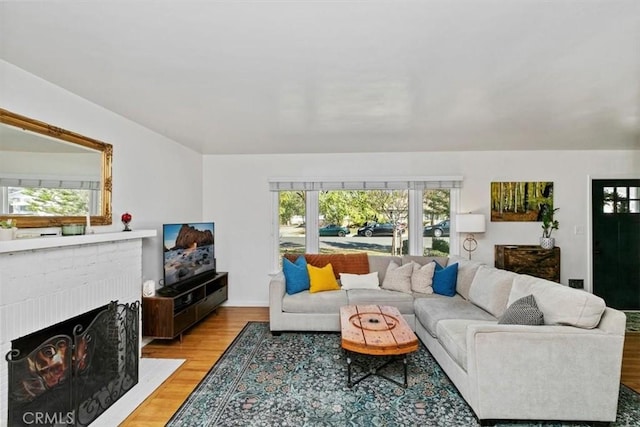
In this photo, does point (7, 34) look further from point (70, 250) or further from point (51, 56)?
point (70, 250)

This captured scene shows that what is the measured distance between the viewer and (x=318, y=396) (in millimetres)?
2414

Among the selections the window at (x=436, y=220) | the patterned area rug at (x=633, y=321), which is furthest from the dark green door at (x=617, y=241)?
the window at (x=436, y=220)

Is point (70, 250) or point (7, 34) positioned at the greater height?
point (7, 34)

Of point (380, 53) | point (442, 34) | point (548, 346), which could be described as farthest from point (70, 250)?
point (548, 346)

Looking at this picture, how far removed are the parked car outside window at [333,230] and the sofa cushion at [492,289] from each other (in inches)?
80.1

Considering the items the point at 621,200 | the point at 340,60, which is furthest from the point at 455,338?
the point at 621,200

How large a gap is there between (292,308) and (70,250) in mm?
2236

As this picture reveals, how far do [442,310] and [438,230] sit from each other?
1897 millimetres

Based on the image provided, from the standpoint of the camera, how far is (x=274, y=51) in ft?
6.00

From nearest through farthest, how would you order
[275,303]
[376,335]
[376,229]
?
[376,335], [275,303], [376,229]

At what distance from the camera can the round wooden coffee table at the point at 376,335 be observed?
7.82 feet

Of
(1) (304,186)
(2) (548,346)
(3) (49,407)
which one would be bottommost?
(3) (49,407)

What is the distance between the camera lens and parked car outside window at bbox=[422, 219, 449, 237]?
479cm

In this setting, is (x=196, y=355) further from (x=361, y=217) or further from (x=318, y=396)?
(x=361, y=217)
